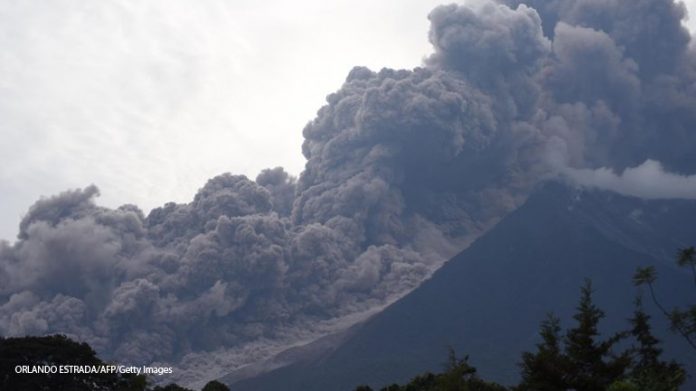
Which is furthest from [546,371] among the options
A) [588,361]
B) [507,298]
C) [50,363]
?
[507,298]

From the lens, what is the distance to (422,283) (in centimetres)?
11512

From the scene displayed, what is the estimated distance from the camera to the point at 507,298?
370 feet

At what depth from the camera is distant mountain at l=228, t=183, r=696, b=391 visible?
95875mm

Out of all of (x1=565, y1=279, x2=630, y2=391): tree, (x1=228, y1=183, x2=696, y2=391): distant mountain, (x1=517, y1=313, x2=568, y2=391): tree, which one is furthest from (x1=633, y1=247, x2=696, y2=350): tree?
(x1=228, y1=183, x2=696, y2=391): distant mountain

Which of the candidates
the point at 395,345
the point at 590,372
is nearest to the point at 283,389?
the point at 395,345

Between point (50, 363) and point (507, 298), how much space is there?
83.4m

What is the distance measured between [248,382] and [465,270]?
122ft

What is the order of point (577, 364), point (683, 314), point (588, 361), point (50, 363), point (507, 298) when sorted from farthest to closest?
point (507, 298) → point (50, 363) → point (683, 314) → point (588, 361) → point (577, 364)

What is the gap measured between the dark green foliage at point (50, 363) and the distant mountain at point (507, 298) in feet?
178

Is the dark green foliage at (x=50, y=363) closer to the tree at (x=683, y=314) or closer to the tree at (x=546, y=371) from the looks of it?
the tree at (x=546, y=371)

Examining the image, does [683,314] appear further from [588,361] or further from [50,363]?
[50,363]

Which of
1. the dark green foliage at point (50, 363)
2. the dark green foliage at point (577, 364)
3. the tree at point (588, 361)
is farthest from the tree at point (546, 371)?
the dark green foliage at point (50, 363)

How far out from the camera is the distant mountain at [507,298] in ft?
315

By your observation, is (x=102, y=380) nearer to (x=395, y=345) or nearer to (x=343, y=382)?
(x=343, y=382)
